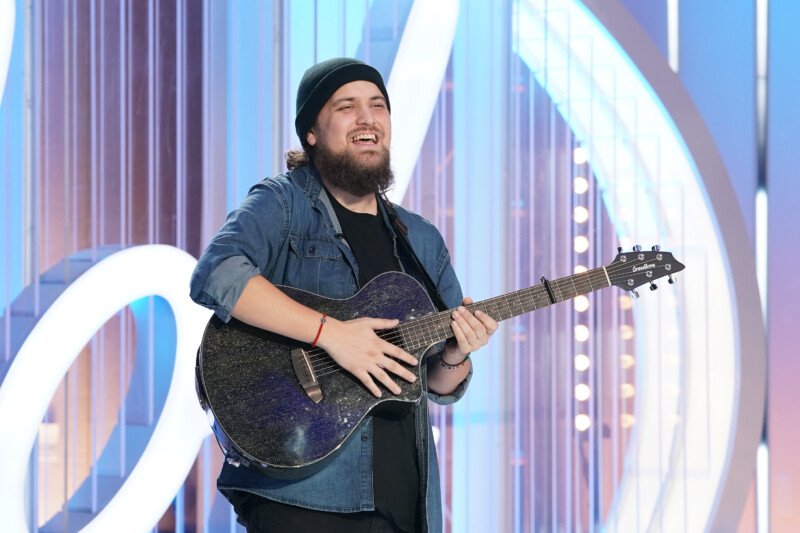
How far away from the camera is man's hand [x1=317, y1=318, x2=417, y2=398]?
169 cm

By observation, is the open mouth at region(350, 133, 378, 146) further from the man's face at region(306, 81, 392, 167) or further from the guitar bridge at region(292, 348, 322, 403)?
the guitar bridge at region(292, 348, 322, 403)

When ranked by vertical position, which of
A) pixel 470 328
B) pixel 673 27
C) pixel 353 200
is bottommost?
pixel 470 328

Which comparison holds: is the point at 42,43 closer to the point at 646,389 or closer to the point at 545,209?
the point at 545,209

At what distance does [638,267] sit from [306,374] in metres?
0.79

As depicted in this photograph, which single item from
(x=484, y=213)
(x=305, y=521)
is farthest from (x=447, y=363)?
(x=484, y=213)

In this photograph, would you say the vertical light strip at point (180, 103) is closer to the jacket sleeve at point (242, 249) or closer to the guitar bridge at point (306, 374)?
the jacket sleeve at point (242, 249)

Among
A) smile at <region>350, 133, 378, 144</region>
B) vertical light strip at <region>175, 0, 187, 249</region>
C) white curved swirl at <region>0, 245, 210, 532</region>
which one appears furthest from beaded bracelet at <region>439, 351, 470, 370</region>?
vertical light strip at <region>175, 0, 187, 249</region>

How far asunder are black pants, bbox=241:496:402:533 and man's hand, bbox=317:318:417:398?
228 mm

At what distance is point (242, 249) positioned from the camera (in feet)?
5.52

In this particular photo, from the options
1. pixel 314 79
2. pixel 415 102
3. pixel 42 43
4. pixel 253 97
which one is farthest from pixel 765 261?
pixel 42 43

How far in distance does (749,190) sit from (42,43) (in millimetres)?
2533

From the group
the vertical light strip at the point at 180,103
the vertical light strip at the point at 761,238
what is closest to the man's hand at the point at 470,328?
the vertical light strip at the point at 180,103

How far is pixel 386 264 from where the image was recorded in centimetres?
186

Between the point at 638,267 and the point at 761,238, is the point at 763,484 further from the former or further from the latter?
the point at 638,267
